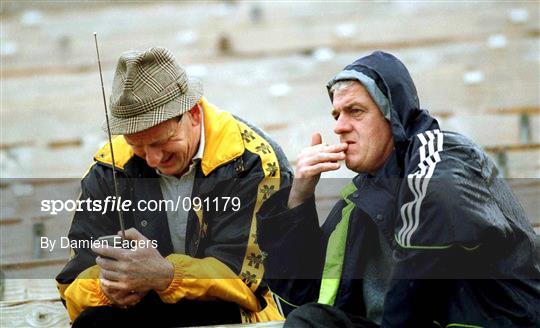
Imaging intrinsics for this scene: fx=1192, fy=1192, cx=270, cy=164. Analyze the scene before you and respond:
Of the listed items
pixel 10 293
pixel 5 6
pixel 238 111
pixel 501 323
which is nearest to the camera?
pixel 501 323

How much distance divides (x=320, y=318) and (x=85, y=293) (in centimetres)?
70

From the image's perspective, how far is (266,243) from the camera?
3.04 meters

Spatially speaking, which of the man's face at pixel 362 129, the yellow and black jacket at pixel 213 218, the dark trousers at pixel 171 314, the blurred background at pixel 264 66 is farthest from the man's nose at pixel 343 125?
the blurred background at pixel 264 66

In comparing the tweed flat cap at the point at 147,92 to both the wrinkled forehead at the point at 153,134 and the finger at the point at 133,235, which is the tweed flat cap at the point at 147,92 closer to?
the wrinkled forehead at the point at 153,134

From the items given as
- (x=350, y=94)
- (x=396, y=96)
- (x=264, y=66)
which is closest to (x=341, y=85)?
(x=350, y=94)

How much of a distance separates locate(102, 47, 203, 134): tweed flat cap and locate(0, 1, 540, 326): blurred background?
5.39 ft

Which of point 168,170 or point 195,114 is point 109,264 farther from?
point 195,114

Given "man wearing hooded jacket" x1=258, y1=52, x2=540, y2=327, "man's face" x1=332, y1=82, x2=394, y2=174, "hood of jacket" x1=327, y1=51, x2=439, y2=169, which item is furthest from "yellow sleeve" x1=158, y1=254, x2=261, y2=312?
"hood of jacket" x1=327, y1=51, x2=439, y2=169

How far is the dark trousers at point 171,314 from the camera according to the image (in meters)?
3.05

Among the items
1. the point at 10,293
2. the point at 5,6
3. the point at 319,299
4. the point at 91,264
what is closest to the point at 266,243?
the point at 319,299

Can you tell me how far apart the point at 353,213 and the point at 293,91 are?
4.14m

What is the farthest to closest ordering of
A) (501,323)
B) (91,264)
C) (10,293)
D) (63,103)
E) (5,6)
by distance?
(5,6) < (63,103) < (10,293) < (91,264) < (501,323)

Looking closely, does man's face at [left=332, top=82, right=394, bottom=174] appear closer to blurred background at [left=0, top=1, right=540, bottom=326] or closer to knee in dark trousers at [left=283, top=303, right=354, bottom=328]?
knee in dark trousers at [left=283, top=303, right=354, bottom=328]

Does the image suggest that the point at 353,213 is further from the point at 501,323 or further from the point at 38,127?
the point at 38,127
